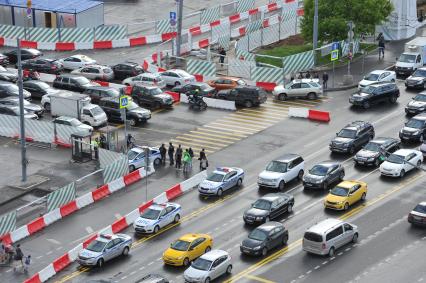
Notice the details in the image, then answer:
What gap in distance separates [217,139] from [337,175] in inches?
481

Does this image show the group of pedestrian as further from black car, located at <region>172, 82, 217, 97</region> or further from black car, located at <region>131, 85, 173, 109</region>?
black car, located at <region>172, 82, 217, 97</region>

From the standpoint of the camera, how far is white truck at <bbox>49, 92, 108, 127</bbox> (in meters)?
75.1

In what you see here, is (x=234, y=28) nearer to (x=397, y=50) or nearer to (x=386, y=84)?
(x=397, y=50)

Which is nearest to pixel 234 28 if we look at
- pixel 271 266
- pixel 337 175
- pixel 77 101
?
pixel 77 101

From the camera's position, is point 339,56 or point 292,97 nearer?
point 292,97

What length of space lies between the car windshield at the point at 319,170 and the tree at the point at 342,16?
96.6ft

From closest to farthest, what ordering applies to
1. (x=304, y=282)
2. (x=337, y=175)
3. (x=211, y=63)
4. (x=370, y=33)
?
(x=304, y=282), (x=337, y=175), (x=211, y=63), (x=370, y=33)

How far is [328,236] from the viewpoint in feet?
175

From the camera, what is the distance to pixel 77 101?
75.6 meters

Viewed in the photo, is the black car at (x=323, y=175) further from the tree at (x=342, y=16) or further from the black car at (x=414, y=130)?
the tree at (x=342, y=16)

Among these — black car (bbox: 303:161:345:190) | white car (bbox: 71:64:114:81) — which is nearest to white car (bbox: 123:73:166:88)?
white car (bbox: 71:64:114:81)

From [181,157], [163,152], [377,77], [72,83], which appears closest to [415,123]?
[377,77]

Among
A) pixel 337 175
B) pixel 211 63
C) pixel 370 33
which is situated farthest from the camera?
pixel 370 33

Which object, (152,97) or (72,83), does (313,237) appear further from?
(72,83)
